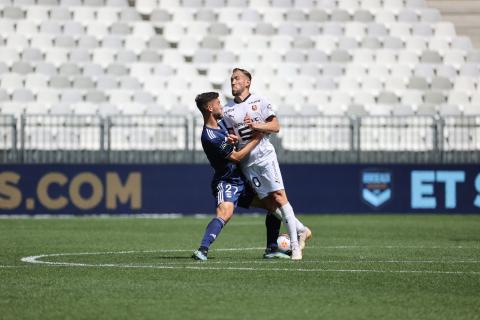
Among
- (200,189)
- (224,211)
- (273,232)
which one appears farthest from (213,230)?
(200,189)

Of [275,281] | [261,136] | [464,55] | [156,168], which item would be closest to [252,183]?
[261,136]

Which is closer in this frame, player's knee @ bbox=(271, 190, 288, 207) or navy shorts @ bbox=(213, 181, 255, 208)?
navy shorts @ bbox=(213, 181, 255, 208)

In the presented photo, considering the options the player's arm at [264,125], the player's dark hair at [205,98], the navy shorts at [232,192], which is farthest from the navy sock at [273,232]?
the player's dark hair at [205,98]

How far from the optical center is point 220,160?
42.2ft

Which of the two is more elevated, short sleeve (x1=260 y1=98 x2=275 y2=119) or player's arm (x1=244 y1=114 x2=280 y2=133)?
short sleeve (x1=260 y1=98 x2=275 y2=119)

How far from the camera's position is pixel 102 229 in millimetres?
20234

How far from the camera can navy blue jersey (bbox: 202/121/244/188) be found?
41.4ft

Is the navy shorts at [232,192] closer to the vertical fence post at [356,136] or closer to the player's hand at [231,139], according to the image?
the player's hand at [231,139]

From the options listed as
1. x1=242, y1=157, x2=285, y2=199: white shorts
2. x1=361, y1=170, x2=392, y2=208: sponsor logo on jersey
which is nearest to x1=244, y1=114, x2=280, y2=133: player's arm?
Result: x1=242, y1=157, x2=285, y2=199: white shorts

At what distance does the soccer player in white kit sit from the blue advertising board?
11753 millimetres

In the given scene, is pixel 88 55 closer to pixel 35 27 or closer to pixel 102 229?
pixel 35 27

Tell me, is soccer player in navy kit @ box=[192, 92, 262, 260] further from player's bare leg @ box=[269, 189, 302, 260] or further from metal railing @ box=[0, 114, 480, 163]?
metal railing @ box=[0, 114, 480, 163]

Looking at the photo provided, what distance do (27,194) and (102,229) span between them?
15.1 feet

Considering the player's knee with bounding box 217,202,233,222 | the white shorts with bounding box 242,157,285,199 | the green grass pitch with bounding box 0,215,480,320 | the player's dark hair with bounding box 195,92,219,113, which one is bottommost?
the green grass pitch with bounding box 0,215,480,320
